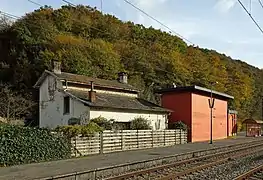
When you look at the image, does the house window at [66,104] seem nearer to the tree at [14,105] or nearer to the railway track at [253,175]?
the tree at [14,105]

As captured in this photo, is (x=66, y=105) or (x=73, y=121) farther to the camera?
(x=66, y=105)

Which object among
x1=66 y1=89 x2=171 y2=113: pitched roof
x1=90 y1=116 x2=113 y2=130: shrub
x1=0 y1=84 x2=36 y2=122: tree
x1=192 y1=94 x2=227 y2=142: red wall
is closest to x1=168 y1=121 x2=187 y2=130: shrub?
x1=66 y1=89 x2=171 y2=113: pitched roof

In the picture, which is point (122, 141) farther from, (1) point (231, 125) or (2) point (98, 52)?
(1) point (231, 125)

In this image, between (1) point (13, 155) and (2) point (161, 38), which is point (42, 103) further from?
(2) point (161, 38)

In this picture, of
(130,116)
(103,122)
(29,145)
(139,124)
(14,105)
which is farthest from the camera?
(14,105)

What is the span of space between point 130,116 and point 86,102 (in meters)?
4.37

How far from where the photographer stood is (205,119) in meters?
40.8

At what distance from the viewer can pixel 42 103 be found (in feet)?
117

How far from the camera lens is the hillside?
169ft

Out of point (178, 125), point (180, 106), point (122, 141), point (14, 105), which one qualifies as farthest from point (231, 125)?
Result: point (122, 141)

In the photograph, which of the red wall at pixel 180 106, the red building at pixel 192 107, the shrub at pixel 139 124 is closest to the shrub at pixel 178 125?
the red building at pixel 192 107

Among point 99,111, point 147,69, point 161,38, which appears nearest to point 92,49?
point 147,69

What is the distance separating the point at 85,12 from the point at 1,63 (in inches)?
509

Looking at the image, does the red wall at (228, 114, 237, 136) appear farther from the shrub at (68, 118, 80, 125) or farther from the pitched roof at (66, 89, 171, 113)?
the shrub at (68, 118, 80, 125)
